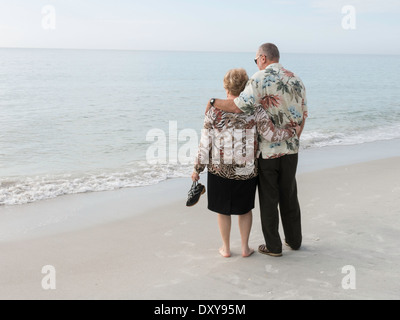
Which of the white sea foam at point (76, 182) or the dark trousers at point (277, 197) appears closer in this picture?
the dark trousers at point (277, 197)

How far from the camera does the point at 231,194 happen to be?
3.68 metres

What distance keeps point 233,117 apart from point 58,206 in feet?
11.4

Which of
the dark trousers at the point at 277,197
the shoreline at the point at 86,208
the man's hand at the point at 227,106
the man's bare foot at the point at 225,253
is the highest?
the man's hand at the point at 227,106

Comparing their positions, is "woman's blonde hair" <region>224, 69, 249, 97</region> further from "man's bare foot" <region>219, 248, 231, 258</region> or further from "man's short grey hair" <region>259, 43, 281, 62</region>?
"man's bare foot" <region>219, 248, 231, 258</region>

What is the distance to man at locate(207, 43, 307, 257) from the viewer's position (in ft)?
11.4

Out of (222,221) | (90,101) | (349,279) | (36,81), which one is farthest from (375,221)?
(36,81)

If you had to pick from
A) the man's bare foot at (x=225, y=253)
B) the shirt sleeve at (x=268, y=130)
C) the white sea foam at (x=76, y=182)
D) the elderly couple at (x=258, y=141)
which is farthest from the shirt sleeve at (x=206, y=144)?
the white sea foam at (x=76, y=182)

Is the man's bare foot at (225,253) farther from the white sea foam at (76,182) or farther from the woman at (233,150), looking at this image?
the white sea foam at (76,182)

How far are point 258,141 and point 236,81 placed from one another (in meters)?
0.52

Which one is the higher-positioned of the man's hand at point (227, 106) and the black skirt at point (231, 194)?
the man's hand at point (227, 106)

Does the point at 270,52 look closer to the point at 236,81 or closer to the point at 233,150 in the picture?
the point at 236,81

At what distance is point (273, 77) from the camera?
350 cm

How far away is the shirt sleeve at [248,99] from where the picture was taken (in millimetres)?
3406
